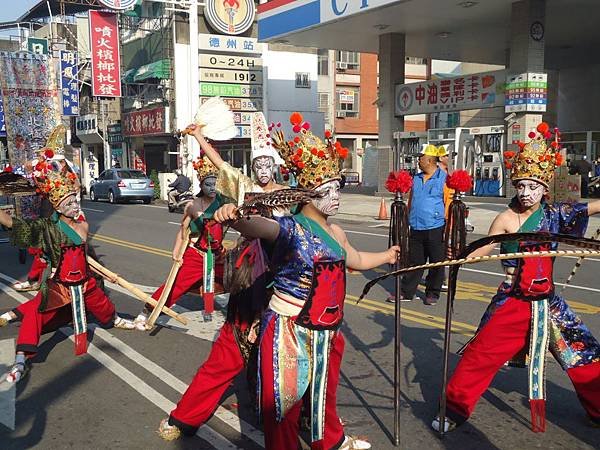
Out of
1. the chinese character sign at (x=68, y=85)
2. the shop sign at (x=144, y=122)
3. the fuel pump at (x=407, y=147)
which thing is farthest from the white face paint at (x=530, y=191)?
the chinese character sign at (x=68, y=85)

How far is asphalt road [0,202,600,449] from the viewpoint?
3.83m

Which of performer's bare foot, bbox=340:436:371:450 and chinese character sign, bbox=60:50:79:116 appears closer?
performer's bare foot, bbox=340:436:371:450

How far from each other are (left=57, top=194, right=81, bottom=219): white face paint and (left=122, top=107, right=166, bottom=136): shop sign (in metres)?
27.8

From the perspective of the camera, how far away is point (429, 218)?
24.5ft

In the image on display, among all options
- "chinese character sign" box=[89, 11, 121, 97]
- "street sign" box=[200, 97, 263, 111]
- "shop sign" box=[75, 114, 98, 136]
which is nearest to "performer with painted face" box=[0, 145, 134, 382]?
"street sign" box=[200, 97, 263, 111]

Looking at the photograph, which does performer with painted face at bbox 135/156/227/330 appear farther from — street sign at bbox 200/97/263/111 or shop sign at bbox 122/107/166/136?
shop sign at bbox 122/107/166/136

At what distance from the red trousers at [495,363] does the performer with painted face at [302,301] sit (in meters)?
1.01

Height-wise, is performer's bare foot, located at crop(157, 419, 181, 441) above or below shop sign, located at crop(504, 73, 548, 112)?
below

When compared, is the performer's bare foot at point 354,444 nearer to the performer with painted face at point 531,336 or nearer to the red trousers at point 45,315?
the performer with painted face at point 531,336

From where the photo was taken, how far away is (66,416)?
4.20 m

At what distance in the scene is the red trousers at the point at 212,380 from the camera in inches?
141

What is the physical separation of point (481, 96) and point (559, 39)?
6.41 metres

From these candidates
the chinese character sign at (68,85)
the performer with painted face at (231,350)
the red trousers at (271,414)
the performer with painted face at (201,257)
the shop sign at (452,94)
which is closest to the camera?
the red trousers at (271,414)

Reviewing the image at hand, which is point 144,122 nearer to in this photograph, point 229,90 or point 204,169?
point 229,90
